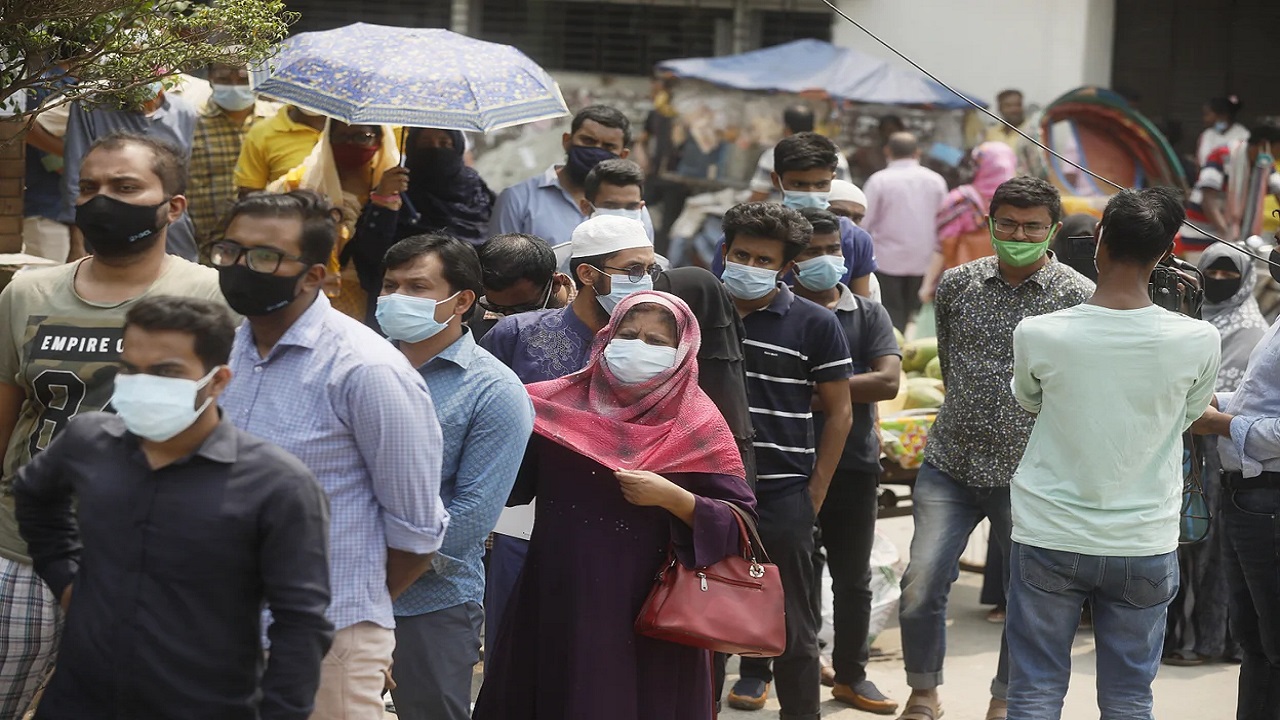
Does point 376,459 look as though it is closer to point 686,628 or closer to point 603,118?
point 686,628

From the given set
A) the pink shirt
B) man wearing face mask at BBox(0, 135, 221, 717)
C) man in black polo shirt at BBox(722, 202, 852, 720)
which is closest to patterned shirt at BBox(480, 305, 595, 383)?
man in black polo shirt at BBox(722, 202, 852, 720)

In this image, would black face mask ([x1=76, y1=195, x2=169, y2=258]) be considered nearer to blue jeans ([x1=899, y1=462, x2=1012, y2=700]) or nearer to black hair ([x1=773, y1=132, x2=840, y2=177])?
blue jeans ([x1=899, y1=462, x2=1012, y2=700])

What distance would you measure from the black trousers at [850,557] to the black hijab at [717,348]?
3.80ft

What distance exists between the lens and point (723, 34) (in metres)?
17.4

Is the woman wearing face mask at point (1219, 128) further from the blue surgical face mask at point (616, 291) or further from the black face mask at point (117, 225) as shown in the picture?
the black face mask at point (117, 225)

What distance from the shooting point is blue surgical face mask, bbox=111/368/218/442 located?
287 cm

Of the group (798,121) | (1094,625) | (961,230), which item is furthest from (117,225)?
(798,121)

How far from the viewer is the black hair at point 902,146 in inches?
Answer: 496

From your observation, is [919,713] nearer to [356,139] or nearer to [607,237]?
[607,237]

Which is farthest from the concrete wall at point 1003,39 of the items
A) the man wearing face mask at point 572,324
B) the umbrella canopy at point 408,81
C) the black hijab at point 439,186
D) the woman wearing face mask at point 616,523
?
the woman wearing face mask at point 616,523

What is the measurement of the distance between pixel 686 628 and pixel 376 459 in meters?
1.14

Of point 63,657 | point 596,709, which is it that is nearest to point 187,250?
point 596,709

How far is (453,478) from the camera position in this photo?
401 cm

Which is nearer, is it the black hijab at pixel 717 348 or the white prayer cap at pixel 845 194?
the black hijab at pixel 717 348
